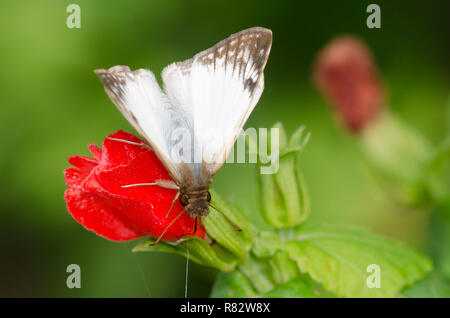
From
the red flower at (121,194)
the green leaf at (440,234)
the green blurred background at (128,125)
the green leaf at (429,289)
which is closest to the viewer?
the red flower at (121,194)

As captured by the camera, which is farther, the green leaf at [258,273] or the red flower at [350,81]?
the red flower at [350,81]

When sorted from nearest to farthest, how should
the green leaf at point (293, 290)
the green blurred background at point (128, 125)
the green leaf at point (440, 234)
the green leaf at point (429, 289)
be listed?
1. the green leaf at point (293, 290)
2. the green leaf at point (429, 289)
3. the green leaf at point (440, 234)
4. the green blurred background at point (128, 125)

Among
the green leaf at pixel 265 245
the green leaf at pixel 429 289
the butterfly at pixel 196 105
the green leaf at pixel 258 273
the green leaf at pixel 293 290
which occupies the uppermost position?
the butterfly at pixel 196 105

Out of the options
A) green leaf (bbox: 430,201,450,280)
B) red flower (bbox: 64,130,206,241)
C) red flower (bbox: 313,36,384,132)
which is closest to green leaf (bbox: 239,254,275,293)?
red flower (bbox: 64,130,206,241)

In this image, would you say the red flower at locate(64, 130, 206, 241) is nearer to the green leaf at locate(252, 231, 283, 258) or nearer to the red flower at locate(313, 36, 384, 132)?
the green leaf at locate(252, 231, 283, 258)

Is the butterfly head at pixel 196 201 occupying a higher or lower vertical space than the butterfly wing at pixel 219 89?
lower

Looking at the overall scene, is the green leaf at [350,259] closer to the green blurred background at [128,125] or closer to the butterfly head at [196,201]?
the butterfly head at [196,201]

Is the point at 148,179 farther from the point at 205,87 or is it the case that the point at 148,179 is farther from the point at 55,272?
the point at 55,272

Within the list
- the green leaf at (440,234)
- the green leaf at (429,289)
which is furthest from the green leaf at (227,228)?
the green leaf at (440,234)

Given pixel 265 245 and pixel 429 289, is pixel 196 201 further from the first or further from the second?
pixel 429 289
